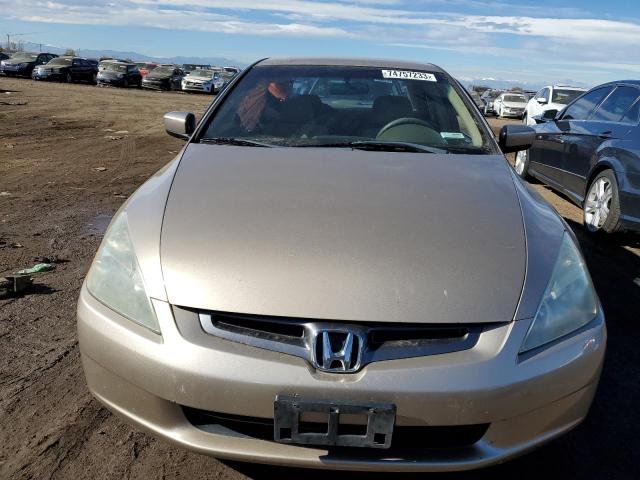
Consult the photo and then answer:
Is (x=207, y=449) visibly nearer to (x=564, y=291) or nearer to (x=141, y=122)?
(x=564, y=291)

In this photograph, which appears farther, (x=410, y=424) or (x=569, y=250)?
(x=569, y=250)

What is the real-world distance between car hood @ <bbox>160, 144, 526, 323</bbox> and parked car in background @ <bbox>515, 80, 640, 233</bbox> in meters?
2.76

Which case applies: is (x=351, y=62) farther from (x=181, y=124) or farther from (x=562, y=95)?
(x=562, y=95)

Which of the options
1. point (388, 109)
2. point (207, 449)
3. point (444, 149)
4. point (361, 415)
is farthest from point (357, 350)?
point (388, 109)

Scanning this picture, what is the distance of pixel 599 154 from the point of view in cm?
616

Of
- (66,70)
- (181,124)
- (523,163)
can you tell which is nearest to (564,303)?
(181,124)

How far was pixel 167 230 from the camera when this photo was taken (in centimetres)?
229

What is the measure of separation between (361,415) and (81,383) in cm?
168

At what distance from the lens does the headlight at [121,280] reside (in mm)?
2084

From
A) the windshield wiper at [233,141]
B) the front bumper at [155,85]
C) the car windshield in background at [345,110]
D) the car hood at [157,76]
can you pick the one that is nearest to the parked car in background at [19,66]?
the front bumper at [155,85]

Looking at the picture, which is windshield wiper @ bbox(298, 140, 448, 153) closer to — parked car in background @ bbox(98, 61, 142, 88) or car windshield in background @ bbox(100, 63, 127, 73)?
parked car in background @ bbox(98, 61, 142, 88)

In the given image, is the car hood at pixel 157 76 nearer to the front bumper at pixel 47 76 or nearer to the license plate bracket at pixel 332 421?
the front bumper at pixel 47 76

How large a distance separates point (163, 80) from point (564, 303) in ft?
123

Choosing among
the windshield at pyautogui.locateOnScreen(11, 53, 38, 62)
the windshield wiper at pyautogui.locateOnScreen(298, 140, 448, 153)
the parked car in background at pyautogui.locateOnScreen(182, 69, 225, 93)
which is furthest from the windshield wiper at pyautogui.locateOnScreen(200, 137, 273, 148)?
the windshield at pyautogui.locateOnScreen(11, 53, 38, 62)
